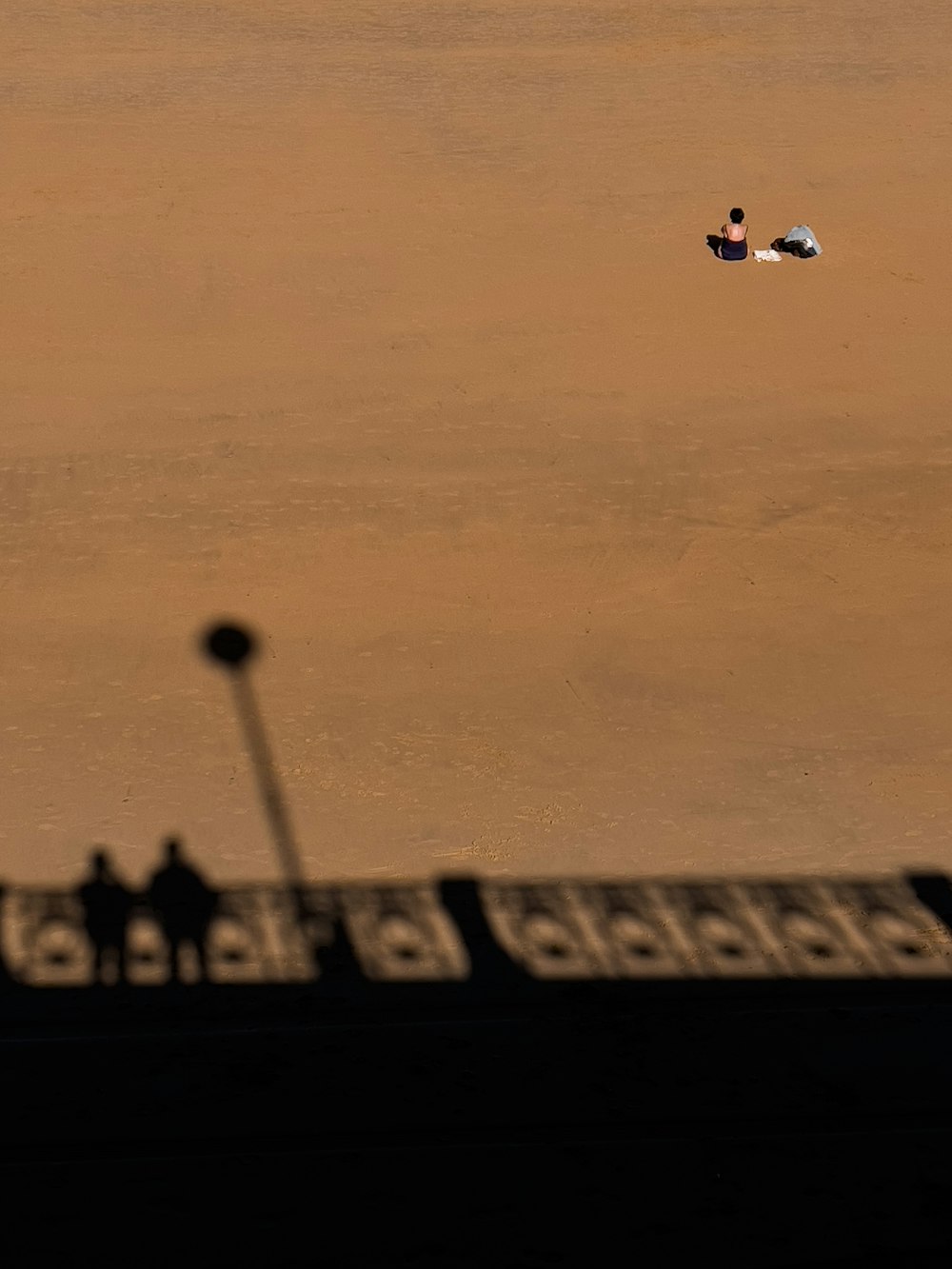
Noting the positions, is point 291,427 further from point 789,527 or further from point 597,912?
point 597,912

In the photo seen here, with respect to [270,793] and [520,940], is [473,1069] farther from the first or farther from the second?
[270,793]

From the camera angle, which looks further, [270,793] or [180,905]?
[270,793]

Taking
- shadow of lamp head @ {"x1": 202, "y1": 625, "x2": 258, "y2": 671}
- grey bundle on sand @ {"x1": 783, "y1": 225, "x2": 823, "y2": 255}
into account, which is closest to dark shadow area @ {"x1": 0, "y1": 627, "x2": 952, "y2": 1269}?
shadow of lamp head @ {"x1": 202, "y1": 625, "x2": 258, "y2": 671}

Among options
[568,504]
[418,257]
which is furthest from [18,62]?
[568,504]

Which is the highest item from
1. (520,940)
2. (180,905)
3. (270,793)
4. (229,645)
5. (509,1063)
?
(229,645)

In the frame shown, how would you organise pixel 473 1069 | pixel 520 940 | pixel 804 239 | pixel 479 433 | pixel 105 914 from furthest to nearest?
pixel 804 239, pixel 479 433, pixel 105 914, pixel 520 940, pixel 473 1069

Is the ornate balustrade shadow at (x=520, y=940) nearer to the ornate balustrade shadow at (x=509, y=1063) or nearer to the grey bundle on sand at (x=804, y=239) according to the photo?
the ornate balustrade shadow at (x=509, y=1063)

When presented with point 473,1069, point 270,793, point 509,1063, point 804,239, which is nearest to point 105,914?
point 270,793
